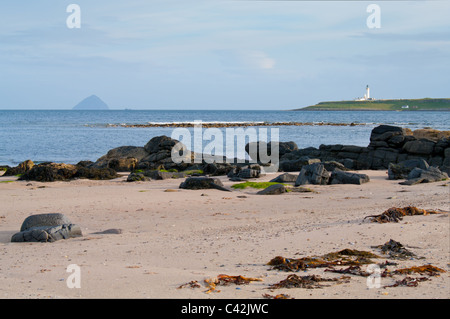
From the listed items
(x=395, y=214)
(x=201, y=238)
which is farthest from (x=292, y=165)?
(x=201, y=238)

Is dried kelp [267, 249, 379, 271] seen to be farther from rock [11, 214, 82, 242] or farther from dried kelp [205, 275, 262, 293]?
rock [11, 214, 82, 242]

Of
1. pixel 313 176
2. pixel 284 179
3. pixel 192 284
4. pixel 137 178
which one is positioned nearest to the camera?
pixel 192 284

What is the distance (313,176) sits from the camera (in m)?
17.5

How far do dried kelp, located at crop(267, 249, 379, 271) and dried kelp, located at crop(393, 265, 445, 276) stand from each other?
59 centimetres

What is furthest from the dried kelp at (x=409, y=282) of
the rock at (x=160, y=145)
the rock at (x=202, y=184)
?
the rock at (x=160, y=145)

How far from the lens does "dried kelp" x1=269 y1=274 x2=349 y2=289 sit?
593 centimetres

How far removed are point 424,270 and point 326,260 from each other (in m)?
1.28

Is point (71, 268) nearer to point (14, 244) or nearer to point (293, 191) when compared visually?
point (14, 244)

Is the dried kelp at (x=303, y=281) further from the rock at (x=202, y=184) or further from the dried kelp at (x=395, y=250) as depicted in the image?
the rock at (x=202, y=184)

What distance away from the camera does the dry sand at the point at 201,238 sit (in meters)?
5.88

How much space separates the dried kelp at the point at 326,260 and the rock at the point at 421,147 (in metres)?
18.9

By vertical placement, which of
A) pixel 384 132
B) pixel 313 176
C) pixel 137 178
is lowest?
pixel 137 178

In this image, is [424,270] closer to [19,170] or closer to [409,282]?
[409,282]
